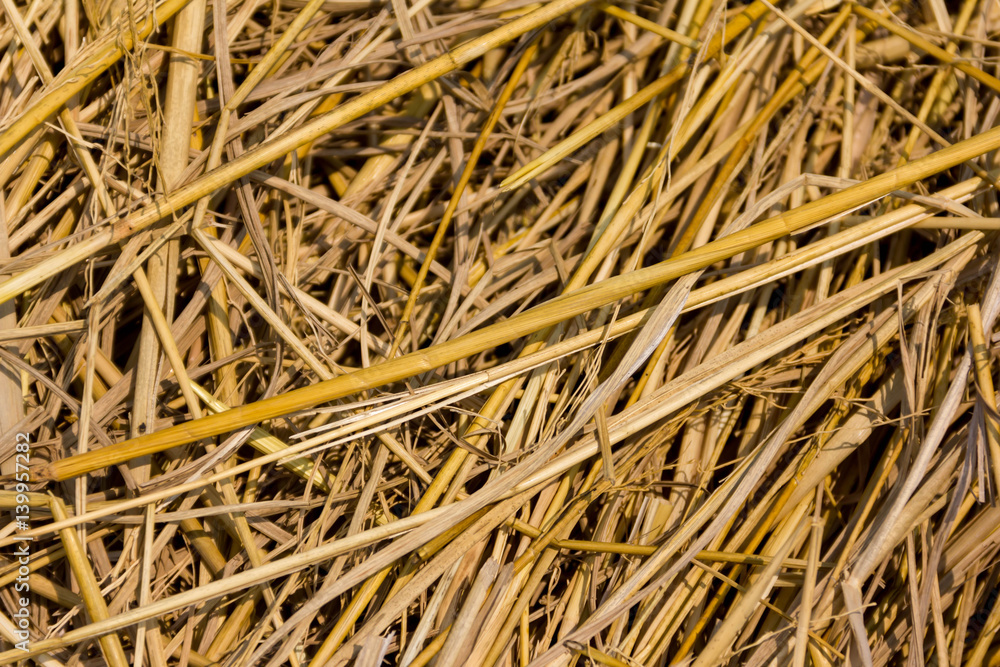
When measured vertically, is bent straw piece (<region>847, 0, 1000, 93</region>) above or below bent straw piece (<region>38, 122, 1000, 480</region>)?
above

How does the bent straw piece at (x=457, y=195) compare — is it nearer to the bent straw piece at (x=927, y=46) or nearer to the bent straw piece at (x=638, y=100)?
the bent straw piece at (x=638, y=100)

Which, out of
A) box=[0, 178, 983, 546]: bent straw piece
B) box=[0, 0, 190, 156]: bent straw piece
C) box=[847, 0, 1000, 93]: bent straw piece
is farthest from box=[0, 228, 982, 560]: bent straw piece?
box=[0, 0, 190, 156]: bent straw piece

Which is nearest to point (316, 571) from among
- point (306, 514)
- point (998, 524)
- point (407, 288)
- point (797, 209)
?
point (306, 514)

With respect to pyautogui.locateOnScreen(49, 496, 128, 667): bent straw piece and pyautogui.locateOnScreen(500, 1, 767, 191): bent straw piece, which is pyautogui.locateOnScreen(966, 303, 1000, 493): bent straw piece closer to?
pyautogui.locateOnScreen(500, 1, 767, 191): bent straw piece

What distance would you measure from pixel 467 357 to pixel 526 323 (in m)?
0.12

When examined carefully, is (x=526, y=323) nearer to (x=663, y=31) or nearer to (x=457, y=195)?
(x=457, y=195)

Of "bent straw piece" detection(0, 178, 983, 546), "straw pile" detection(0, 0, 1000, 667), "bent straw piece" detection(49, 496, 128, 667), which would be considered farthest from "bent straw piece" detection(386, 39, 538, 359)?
"bent straw piece" detection(49, 496, 128, 667)

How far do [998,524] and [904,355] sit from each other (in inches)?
9.9

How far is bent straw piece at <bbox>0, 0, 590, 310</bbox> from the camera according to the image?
738 mm

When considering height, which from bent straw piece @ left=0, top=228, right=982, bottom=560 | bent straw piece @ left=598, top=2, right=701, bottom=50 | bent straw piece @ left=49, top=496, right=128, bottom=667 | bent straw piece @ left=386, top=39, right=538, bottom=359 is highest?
bent straw piece @ left=598, top=2, right=701, bottom=50

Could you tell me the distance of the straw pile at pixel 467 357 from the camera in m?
0.76

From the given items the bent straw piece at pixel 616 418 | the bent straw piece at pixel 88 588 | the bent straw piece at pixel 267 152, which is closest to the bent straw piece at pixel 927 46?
the bent straw piece at pixel 616 418

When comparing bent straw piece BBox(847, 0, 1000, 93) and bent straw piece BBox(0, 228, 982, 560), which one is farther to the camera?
bent straw piece BBox(847, 0, 1000, 93)

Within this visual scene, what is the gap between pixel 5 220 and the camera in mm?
824
